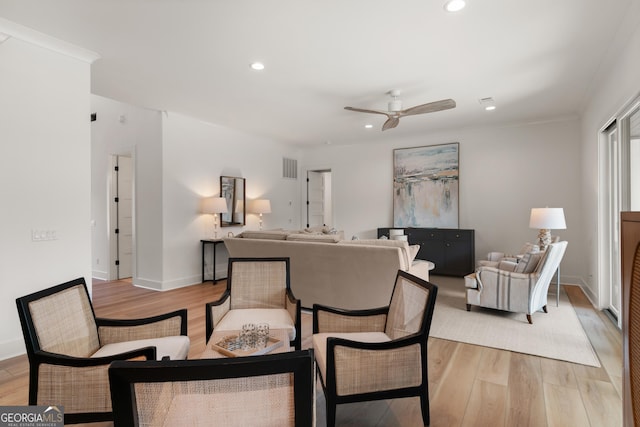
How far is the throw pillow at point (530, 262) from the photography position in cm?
368

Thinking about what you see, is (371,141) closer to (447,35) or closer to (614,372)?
(447,35)

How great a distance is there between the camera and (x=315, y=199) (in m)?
8.36

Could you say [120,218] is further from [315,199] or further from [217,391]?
[217,391]

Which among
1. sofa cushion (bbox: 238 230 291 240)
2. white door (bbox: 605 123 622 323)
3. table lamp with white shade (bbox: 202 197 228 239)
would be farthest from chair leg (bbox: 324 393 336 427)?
table lamp with white shade (bbox: 202 197 228 239)

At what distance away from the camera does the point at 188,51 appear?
3137mm

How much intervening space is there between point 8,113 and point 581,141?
23.6ft

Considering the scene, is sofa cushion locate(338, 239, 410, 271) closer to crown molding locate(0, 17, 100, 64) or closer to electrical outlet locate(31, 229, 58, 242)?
electrical outlet locate(31, 229, 58, 242)

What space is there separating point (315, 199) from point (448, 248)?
11.5 ft

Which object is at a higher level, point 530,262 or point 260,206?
point 260,206

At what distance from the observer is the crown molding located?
2.67 meters

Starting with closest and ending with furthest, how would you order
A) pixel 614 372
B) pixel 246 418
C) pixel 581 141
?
pixel 246 418, pixel 614 372, pixel 581 141

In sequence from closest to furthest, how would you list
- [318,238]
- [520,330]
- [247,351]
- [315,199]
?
1. [247,351]
2. [520,330]
3. [318,238]
4. [315,199]

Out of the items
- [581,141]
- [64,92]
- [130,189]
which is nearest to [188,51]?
[64,92]

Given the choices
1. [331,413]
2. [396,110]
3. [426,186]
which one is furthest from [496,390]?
[426,186]
